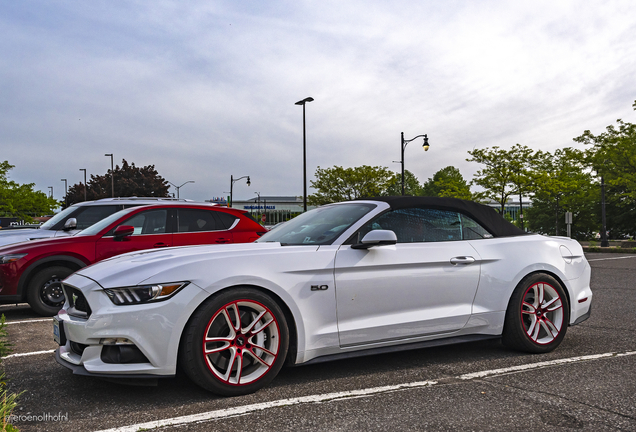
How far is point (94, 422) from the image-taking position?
10.2 feet

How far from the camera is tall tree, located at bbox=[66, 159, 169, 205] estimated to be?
54938 mm

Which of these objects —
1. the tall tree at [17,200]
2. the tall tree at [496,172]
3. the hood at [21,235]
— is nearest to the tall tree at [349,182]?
the tall tree at [496,172]

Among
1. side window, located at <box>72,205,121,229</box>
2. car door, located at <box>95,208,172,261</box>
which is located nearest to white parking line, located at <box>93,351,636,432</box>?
car door, located at <box>95,208,172,261</box>

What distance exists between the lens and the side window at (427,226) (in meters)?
4.37

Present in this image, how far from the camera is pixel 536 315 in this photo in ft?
15.7

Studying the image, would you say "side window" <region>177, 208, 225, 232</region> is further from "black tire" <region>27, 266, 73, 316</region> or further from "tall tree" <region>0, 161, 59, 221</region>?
"tall tree" <region>0, 161, 59, 221</region>

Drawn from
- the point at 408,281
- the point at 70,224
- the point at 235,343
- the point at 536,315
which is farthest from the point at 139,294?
the point at 70,224

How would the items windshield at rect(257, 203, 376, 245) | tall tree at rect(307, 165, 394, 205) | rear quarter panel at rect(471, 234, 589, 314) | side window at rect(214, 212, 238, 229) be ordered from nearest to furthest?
windshield at rect(257, 203, 376, 245)
rear quarter panel at rect(471, 234, 589, 314)
side window at rect(214, 212, 238, 229)
tall tree at rect(307, 165, 394, 205)

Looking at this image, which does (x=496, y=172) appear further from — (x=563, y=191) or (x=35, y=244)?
(x=35, y=244)

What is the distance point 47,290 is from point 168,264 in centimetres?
485

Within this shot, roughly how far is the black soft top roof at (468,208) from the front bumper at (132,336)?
2.04 meters

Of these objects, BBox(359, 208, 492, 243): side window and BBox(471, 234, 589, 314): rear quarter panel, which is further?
BBox(471, 234, 589, 314): rear quarter panel

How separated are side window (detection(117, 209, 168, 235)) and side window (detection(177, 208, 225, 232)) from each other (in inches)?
9.6

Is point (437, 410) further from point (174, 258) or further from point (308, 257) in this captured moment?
point (174, 258)
